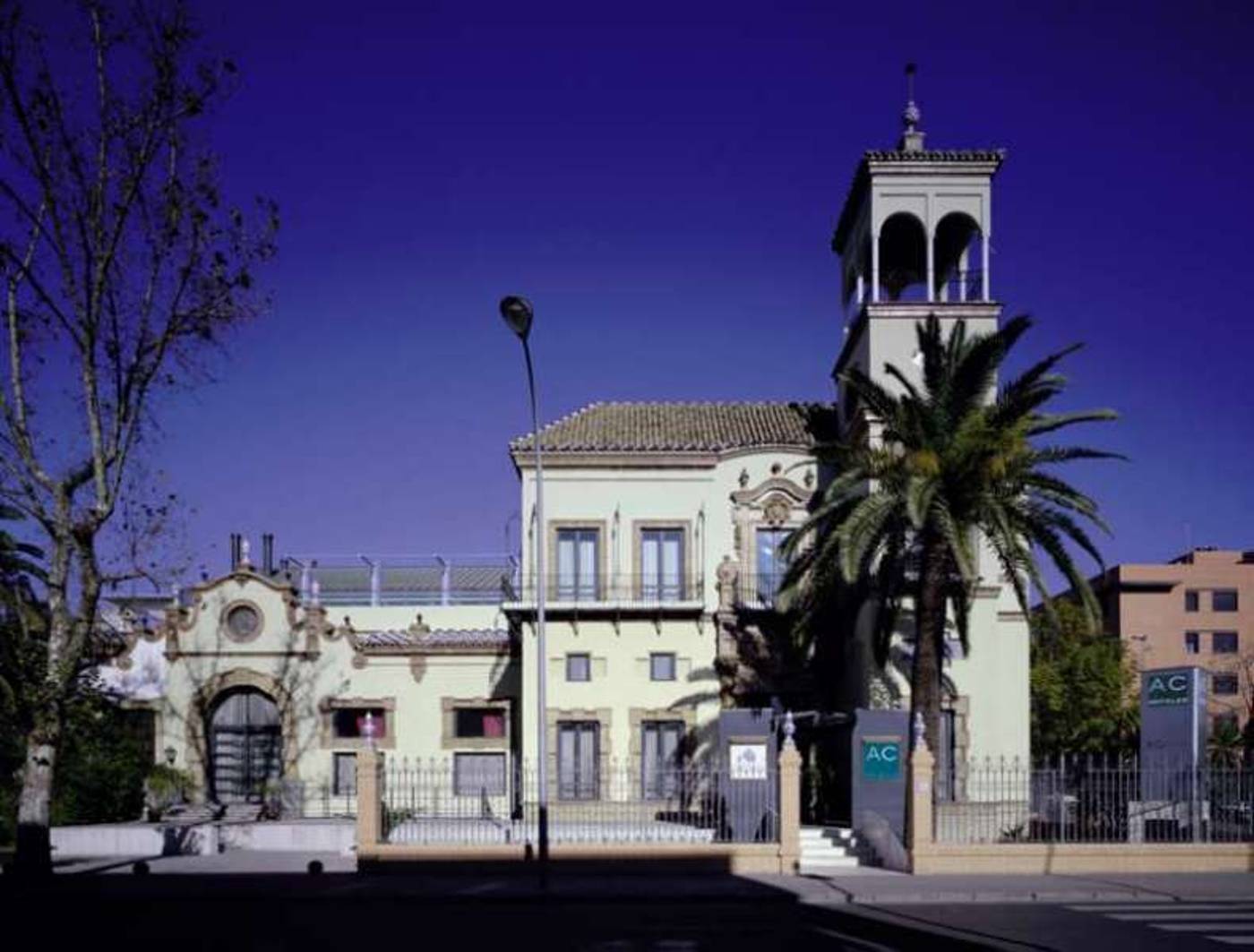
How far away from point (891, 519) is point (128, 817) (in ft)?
68.0

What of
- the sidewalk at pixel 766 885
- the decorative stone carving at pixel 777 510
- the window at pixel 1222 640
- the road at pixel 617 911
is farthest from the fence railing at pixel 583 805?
the window at pixel 1222 640

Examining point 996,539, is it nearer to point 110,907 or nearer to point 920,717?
point 920,717

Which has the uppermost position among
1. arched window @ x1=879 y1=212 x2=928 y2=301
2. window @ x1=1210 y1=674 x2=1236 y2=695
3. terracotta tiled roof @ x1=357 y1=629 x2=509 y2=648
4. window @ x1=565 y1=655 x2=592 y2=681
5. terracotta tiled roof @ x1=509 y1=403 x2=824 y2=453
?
arched window @ x1=879 y1=212 x2=928 y2=301

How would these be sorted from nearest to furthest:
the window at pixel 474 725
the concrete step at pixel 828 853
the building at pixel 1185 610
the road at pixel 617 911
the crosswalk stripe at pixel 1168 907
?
1. the road at pixel 617 911
2. the crosswalk stripe at pixel 1168 907
3. the concrete step at pixel 828 853
4. the window at pixel 474 725
5. the building at pixel 1185 610

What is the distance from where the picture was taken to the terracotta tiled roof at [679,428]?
3250 centimetres

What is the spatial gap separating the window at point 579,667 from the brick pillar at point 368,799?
9.23 meters

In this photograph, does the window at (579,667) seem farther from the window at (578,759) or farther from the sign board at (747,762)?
the sign board at (747,762)

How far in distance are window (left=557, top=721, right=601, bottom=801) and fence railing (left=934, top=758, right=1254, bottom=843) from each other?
988 cm

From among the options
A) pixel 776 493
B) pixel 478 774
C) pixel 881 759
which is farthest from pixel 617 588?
pixel 881 759

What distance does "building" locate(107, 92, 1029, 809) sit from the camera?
30672 mm

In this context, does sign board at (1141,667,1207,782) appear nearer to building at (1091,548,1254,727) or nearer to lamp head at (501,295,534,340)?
lamp head at (501,295,534,340)

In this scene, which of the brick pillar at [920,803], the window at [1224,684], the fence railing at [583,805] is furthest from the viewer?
the window at [1224,684]

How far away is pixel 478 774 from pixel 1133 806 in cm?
1741

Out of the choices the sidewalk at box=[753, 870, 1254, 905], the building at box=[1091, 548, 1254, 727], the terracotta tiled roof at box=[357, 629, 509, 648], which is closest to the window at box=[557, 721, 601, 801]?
the terracotta tiled roof at box=[357, 629, 509, 648]
